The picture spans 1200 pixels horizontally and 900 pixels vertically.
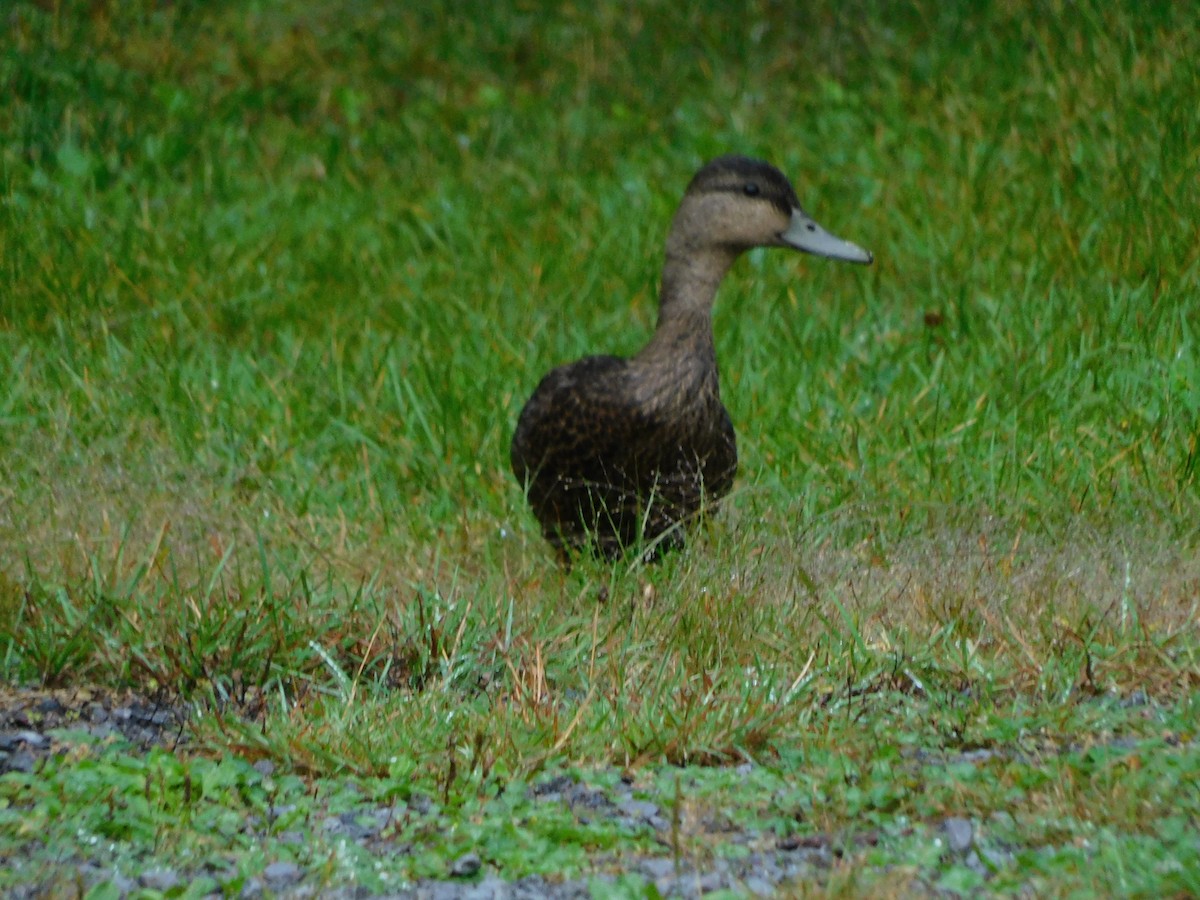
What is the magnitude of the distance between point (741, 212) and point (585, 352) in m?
1.25

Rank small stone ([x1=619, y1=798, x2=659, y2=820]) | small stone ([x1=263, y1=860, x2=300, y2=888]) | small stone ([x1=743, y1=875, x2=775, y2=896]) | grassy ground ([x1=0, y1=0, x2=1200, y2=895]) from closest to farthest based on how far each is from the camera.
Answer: small stone ([x1=743, y1=875, x2=775, y2=896]) < small stone ([x1=263, y1=860, x2=300, y2=888]) < small stone ([x1=619, y1=798, x2=659, y2=820]) < grassy ground ([x1=0, y1=0, x2=1200, y2=895])

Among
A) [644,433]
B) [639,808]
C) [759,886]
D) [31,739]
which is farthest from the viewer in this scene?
[644,433]

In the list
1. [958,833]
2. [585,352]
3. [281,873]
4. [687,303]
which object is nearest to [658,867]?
[958,833]

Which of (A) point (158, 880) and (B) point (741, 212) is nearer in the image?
(A) point (158, 880)

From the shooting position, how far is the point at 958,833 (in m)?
3.12

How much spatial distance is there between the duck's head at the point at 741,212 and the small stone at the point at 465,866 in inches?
103

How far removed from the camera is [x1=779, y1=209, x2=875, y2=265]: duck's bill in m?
5.39

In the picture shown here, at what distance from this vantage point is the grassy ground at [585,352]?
351 cm

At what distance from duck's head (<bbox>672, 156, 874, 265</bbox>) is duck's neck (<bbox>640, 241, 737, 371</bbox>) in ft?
0.14

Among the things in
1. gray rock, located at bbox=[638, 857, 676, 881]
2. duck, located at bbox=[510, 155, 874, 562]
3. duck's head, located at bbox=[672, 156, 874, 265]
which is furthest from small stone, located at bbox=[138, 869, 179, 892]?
duck's head, located at bbox=[672, 156, 874, 265]

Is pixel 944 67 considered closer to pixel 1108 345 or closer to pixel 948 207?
pixel 948 207

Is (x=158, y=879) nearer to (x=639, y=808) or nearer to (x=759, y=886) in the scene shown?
(x=639, y=808)

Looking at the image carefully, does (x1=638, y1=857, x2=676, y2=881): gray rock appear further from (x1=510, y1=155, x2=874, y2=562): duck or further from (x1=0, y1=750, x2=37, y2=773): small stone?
(x1=510, y1=155, x2=874, y2=562): duck

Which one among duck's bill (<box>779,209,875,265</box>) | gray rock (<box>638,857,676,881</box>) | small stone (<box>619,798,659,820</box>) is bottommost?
small stone (<box>619,798,659,820</box>)
